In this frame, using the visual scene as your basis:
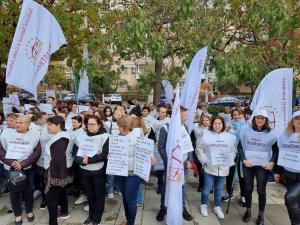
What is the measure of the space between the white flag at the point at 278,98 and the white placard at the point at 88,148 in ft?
8.94

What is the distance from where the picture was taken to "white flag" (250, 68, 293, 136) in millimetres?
4977

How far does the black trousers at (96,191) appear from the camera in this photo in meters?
4.45

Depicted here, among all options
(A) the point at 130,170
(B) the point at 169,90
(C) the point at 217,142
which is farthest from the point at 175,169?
(B) the point at 169,90

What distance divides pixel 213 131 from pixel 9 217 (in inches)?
145

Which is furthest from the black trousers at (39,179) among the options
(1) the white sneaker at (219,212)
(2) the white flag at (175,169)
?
(1) the white sneaker at (219,212)

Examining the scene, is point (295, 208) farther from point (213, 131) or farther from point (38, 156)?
point (38, 156)

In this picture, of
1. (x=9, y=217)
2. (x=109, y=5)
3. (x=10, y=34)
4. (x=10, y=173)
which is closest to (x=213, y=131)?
(x=10, y=173)

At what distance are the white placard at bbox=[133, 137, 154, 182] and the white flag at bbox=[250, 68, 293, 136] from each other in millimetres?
2104

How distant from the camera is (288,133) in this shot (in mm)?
4238

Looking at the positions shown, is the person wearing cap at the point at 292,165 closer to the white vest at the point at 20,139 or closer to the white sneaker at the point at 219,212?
the white sneaker at the point at 219,212

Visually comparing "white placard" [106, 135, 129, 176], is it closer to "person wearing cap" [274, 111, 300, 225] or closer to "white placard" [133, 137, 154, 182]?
"white placard" [133, 137, 154, 182]

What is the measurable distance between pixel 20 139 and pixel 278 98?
4182mm

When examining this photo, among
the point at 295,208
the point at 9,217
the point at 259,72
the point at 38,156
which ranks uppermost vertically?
the point at 259,72

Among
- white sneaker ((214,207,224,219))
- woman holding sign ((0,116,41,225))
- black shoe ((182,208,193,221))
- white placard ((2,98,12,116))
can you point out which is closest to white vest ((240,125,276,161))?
white sneaker ((214,207,224,219))
